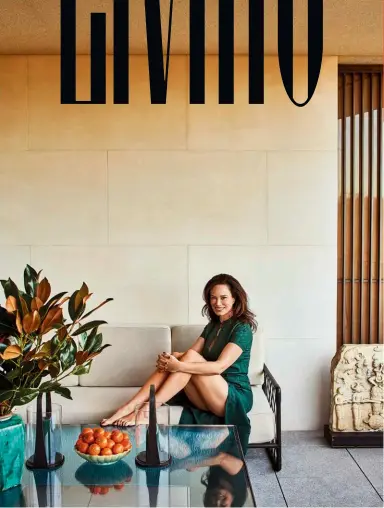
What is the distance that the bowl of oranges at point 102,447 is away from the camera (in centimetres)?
261

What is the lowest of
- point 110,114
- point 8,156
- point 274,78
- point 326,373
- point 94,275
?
point 326,373

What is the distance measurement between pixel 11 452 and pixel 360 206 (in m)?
3.52

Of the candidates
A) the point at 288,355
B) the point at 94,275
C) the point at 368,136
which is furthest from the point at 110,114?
the point at 288,355

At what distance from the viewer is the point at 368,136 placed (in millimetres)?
4801

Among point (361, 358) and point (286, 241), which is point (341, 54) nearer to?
point (286, 241)

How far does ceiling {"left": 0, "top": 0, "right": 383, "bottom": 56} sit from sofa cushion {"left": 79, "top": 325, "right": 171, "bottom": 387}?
2227 millimetres

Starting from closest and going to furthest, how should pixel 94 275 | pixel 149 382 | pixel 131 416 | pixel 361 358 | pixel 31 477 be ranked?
1. pixel 31 477
2. pixel 131 416
3. pixel 149 382
4. pixel 361 358
5. pixel 94 275

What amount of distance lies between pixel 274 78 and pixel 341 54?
563 millimetres

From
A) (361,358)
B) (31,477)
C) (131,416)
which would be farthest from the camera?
(361,358)

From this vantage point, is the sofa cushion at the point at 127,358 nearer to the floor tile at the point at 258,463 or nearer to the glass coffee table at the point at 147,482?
the floor tile at the point at 258,463

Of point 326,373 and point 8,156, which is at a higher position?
point 8,156

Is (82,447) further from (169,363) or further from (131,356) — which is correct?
(131,356)

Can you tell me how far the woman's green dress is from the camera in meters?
3.75

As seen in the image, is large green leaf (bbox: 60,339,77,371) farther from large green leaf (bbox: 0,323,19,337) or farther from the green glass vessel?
the green glass vessel
